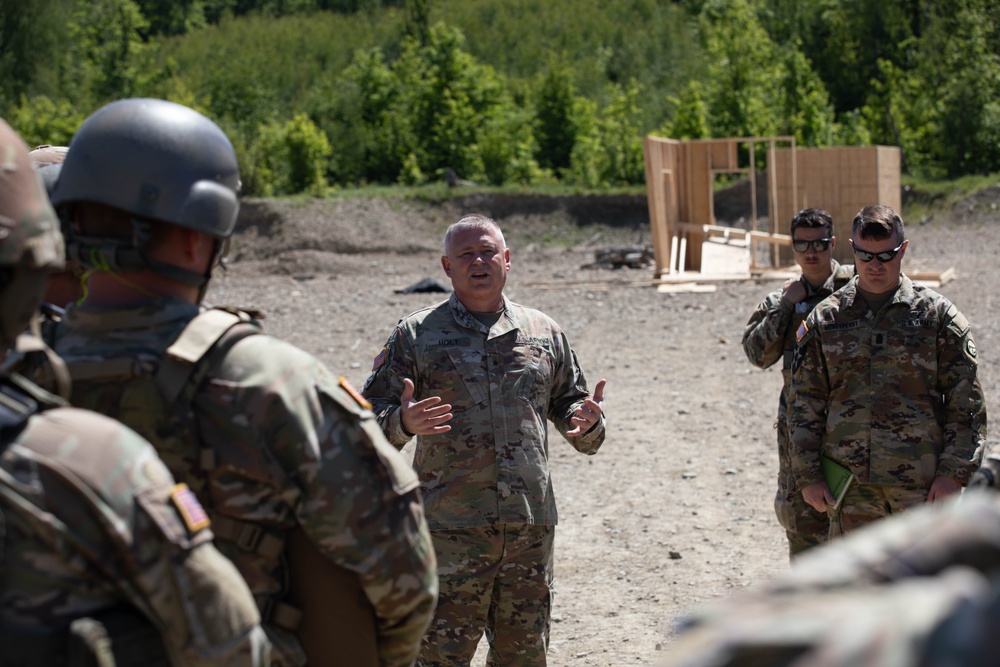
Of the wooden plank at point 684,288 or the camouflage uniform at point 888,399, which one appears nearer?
the camouflage uniform at point 888,399

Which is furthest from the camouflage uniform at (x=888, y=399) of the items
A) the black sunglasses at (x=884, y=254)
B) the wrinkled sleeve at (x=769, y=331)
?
the wrinkled sleeve at (x=769, y=331)

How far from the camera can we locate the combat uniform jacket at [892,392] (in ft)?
15.4

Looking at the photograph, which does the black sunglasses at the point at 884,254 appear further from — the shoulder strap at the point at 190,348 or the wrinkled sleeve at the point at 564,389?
the shoulder strap at the point at 190,348

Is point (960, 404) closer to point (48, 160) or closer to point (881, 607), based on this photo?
point (48, 160)

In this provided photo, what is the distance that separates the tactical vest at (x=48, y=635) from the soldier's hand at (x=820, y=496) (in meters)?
3.60

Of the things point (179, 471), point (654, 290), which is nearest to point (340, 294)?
point (654, 290)

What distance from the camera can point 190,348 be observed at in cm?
227

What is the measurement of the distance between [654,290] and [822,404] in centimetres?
1376

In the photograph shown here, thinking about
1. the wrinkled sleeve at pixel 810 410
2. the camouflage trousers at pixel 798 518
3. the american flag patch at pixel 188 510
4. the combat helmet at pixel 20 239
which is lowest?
the camouflage trousers at pixel 798 518

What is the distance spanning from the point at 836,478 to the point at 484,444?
1667 millimetres

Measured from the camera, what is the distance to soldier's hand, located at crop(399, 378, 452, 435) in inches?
156

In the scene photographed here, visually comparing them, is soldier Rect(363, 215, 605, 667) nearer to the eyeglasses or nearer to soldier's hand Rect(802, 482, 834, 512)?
soldier's hand Rect(802, 482, 834, 512)

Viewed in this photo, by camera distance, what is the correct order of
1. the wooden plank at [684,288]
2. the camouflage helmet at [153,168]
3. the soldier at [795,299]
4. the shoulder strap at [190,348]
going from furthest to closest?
the wooden plank at [684,288] → the soldier at [795,299] → the camouflage helmet at [153,168] → the shoulder strap at [190,348]

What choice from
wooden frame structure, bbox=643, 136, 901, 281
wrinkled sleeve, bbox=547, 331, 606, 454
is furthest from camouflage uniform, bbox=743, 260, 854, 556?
wooden frame structure, bbox=643, 136, 901, 281
